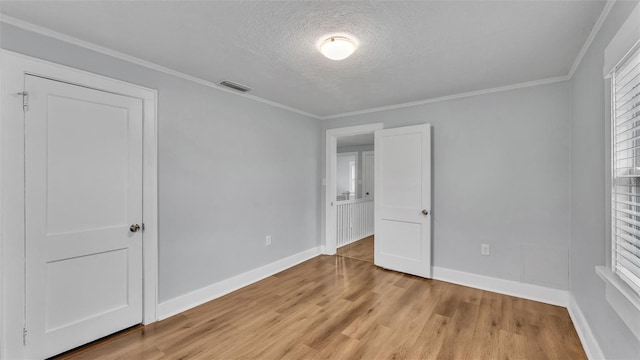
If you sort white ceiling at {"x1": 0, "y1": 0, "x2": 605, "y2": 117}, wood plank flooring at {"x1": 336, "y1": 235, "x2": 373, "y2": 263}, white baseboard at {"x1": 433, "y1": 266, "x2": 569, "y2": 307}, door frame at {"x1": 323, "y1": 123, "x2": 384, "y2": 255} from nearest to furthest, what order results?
1. white ceiling at {"x1": 0, "y1": 0, "x2": 605, "y2": 117}
2. white baseboard at {"x1": 433, "y1": 266, "x2": 569, "y2": 307}
3. wood plank flooring at {"x1": 336, "y1": 235, "x2": 373, "y2": 263}
4. door frame at {"x1": 323, "y1": 123, "x2": 384, "y2": 255}

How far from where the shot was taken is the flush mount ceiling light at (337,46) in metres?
1.97

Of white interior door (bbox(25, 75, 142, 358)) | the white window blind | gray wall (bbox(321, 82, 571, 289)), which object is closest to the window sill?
the white window blind

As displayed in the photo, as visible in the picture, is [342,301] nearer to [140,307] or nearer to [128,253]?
[140,307]

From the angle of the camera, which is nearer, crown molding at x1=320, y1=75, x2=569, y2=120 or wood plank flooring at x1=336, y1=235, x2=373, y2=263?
crown molding at x1=320, y1=75, x2=569, y2=120

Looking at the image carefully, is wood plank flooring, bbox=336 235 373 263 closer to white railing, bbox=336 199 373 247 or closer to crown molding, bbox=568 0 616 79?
white railing, bbox=336 199 373 247

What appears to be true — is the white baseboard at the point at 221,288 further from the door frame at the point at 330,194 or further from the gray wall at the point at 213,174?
the door frame at the point at 330,194

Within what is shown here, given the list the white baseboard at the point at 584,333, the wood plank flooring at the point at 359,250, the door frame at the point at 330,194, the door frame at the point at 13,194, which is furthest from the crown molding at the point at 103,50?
the white baseboard at the point at 584,333

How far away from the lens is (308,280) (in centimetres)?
346

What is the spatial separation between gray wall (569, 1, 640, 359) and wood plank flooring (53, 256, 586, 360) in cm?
42

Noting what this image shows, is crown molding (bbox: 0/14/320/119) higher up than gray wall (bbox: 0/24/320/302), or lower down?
higher up

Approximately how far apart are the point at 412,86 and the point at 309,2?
182 cm

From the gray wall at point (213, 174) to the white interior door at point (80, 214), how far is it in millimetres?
234

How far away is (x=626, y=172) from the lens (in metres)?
1.44

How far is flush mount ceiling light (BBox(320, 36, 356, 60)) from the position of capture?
1.97 metres
